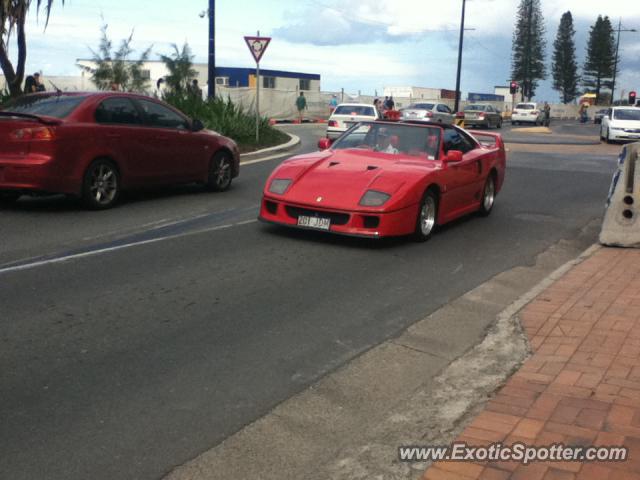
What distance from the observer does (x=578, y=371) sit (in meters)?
4.72


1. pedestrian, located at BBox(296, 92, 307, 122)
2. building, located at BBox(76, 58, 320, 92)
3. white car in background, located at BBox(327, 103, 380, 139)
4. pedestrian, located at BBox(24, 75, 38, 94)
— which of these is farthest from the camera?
building, located at BBox(76, 58, 320, 92)

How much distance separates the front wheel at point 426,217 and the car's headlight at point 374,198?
0.62 m

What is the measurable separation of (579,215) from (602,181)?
5051 millimetres

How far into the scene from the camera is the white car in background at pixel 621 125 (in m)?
30.4

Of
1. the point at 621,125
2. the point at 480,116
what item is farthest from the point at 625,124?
the point at 480,116

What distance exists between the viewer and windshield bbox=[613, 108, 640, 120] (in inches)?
1247

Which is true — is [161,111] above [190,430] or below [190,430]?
above

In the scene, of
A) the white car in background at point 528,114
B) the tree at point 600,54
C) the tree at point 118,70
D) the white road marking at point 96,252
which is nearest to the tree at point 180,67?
the tree at point 118,70

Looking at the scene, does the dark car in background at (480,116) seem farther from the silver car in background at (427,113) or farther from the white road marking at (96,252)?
the white road marking at (96,252)

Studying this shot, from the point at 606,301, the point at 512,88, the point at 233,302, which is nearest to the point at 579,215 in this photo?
the point at 606,301

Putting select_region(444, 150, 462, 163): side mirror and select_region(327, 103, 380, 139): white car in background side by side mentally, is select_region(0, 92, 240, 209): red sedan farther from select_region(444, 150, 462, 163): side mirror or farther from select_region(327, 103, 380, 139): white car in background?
select_region(327, 103, 380, 139): white car in background

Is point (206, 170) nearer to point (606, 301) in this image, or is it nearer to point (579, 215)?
point (579, 215)

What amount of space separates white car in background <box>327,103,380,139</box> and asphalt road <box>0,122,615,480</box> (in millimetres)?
17005

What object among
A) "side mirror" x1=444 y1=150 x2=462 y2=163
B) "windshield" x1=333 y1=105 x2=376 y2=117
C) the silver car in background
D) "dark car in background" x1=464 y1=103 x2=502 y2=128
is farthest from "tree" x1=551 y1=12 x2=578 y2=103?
"side mirror" x1=444 y1=150 x2=462 y2=163
